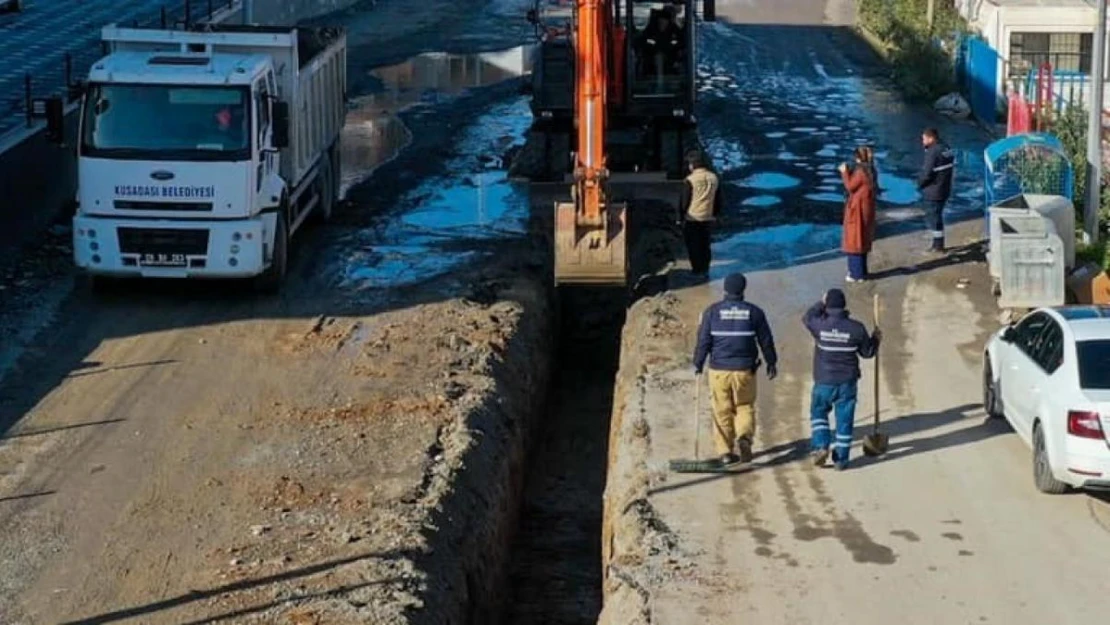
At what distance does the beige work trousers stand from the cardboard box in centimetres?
678

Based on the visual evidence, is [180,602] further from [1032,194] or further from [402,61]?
[402,61]

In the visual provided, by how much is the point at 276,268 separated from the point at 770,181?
35.9ft

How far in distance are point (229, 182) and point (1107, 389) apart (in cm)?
1160

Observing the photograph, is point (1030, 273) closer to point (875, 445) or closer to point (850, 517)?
point (875, 445)

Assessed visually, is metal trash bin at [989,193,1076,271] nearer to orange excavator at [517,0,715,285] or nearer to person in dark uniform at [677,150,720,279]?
person in dark uniform at [677,150,720,279]

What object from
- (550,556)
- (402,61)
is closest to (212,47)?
(550,556)

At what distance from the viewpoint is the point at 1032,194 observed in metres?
24.4

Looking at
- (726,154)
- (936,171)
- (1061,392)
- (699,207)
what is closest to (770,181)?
(726,154)

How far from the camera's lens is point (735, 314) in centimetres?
1588

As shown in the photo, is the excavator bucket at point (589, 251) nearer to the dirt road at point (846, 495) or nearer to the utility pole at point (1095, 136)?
the dirt road at point (846, 495)

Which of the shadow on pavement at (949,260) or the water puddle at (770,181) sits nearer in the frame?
the shadow on pavement at (949,260)

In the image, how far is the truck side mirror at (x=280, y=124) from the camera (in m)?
23.4

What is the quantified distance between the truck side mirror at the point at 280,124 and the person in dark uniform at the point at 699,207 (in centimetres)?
503

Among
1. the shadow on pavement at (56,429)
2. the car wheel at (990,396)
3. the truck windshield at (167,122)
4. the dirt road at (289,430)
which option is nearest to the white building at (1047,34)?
the dirt road at (289,430)
